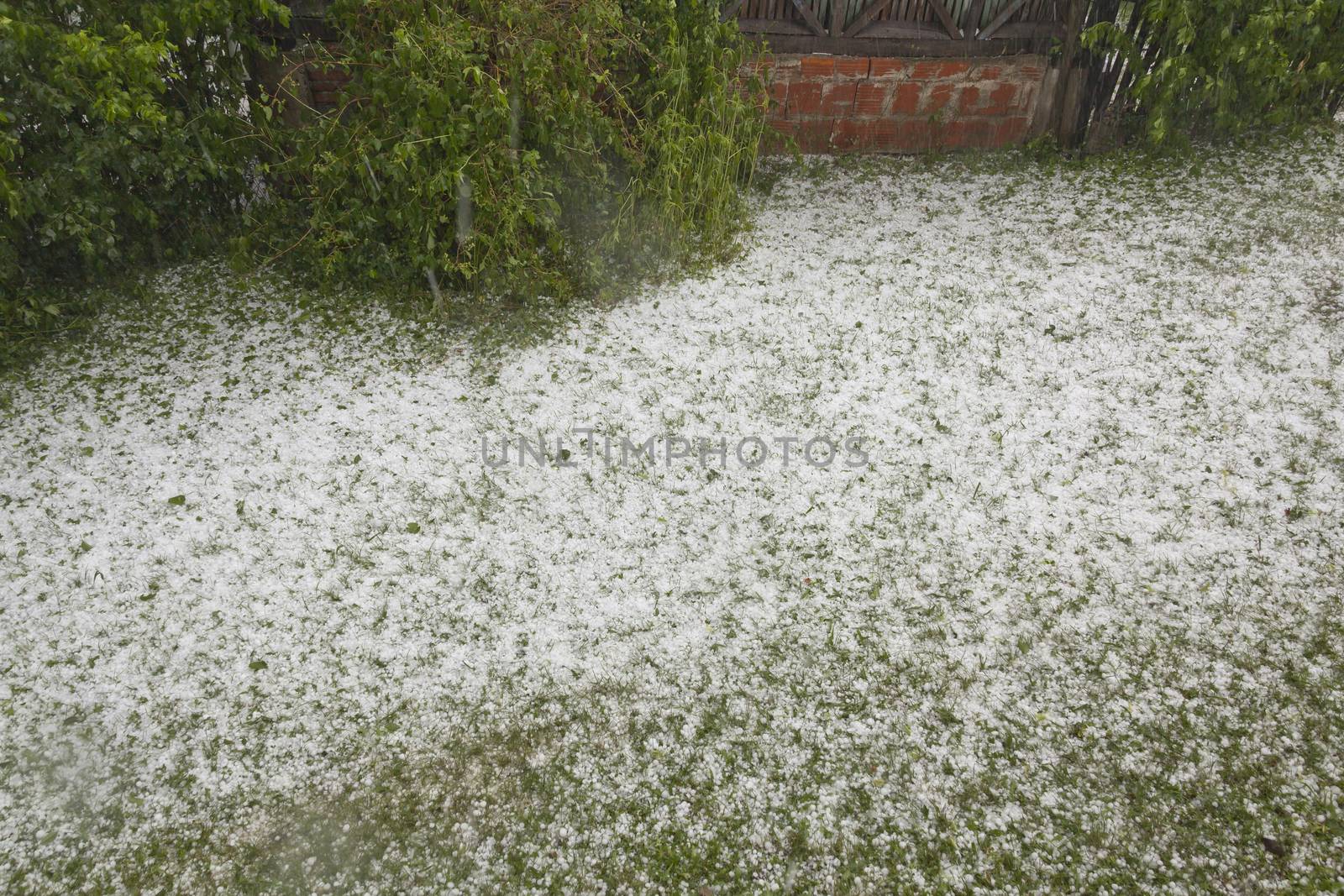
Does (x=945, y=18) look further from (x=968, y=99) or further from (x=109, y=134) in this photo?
(x=109, y=134)

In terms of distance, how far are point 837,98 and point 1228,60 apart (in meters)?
2.20

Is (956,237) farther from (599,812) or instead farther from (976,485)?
(599,812)

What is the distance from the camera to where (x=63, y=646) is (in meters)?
2.51

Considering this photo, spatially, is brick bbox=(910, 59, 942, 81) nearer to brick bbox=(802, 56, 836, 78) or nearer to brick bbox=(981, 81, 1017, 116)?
brick bbox=(981, 81, 1017, 116)

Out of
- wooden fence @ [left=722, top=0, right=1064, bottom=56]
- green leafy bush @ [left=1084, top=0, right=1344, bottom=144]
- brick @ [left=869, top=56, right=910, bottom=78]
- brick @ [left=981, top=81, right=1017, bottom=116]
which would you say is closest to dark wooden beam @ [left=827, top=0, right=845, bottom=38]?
wooden fence @ [left=722, top=0, right=1064, bottom=56]

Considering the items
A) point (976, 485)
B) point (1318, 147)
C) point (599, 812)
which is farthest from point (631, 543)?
point (1318, 147)

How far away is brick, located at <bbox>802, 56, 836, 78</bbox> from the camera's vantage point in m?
4.93

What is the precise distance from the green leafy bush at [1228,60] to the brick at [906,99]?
→ 1.00 metres

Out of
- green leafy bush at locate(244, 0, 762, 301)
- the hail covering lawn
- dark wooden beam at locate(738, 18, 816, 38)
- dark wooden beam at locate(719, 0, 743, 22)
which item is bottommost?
the hail covering lawn

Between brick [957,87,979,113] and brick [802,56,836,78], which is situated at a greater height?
brick [802,56,836,78]

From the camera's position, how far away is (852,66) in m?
4.97

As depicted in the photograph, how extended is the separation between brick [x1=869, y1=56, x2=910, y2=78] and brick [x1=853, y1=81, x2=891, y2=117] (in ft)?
0.18

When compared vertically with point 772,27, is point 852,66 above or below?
below

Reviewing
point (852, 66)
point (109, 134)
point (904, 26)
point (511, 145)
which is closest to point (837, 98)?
point (852, 66)
